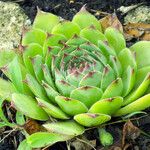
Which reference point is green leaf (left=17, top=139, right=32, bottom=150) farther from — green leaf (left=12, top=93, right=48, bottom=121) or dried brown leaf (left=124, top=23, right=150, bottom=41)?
dried brown leaf (left=124, top=23, right=150, bottom=41)

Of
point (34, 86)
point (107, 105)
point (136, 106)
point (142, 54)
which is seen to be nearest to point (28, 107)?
point (34, 86)

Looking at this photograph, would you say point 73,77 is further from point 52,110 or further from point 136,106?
point 136,106

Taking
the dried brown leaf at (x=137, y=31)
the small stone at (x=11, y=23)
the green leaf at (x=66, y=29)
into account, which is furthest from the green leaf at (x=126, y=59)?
the small stone at (x=11, y=23)

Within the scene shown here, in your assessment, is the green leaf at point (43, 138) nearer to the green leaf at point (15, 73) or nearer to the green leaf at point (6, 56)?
the green leaf at point (15, 73)

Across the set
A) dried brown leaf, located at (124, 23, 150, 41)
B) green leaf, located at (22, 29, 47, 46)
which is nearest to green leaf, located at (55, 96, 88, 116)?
green leaf, located at (22, 29, 47, 46)

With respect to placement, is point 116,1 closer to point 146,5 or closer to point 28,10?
point 146,5
